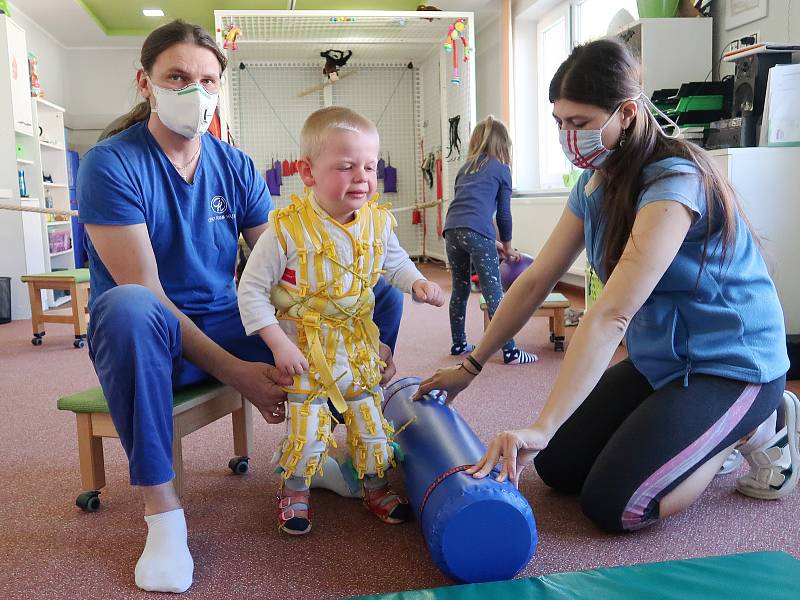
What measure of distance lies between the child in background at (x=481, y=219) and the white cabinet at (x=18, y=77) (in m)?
3.74

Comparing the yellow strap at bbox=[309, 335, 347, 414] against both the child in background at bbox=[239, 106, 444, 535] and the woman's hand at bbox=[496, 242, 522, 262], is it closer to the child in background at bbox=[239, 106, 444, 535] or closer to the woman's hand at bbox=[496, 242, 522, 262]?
the child in background at bbox=[239, 106, 444, 535]

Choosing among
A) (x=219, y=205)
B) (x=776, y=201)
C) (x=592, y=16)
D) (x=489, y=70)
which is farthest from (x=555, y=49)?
(x=219, y=205)

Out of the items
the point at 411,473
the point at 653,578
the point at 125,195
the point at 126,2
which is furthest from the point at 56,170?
the point at 653,578

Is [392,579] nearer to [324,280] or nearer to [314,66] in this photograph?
[324,280]

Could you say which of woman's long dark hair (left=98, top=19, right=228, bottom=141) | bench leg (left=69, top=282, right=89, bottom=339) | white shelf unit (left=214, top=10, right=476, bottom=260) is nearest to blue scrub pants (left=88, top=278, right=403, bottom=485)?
woman's long dark hair (left=98, top=19, right=228, bottom=141)

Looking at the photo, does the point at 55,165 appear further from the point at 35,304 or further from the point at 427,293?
the point at 427,293

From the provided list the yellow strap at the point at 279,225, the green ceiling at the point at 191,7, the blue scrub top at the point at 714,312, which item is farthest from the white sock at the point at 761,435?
the green ceiling at the point at 191,7

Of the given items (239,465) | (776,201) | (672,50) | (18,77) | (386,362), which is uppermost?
(18,77)

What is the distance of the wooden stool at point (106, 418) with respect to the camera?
1.67 m

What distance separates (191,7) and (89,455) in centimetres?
747

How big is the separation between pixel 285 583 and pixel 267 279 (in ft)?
2.10

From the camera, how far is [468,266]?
3.83 metres

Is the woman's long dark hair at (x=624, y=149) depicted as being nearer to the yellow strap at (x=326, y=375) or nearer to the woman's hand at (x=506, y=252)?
the yellow strap at (x=326, y=375)

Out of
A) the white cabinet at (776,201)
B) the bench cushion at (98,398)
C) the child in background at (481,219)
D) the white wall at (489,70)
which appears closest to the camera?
the bench cushion at (98,398)
